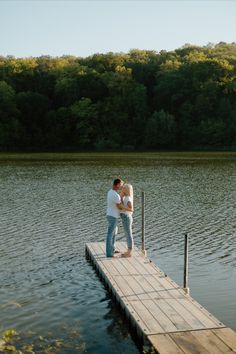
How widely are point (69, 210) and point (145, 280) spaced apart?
13.2 m

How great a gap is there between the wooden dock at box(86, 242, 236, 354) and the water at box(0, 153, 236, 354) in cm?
47

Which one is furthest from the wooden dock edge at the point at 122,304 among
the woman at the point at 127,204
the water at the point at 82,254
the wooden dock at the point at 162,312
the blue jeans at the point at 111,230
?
the woman at the point at 127,204

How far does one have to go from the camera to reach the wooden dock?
830 cm

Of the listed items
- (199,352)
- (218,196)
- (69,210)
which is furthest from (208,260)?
(218,196)

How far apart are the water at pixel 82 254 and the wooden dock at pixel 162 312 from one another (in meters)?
0.47

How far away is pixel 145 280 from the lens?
1197 cm

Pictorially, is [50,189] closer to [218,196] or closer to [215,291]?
[218,196]

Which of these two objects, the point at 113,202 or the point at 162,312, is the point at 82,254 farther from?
the point at 162,312

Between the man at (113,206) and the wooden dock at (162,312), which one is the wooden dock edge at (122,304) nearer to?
the wooden dock at (162,312)

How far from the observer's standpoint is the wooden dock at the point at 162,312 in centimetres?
830

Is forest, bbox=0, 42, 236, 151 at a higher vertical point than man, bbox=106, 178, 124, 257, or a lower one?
higher

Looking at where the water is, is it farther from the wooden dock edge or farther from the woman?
the woman

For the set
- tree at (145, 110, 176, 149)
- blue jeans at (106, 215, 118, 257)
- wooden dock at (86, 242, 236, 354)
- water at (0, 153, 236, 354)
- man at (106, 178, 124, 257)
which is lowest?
water at (0, 153, 236, 354)

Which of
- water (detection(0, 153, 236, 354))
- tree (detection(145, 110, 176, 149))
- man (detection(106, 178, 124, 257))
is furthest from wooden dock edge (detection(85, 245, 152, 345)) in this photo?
tree (detection(145, 110, 176, 149))
